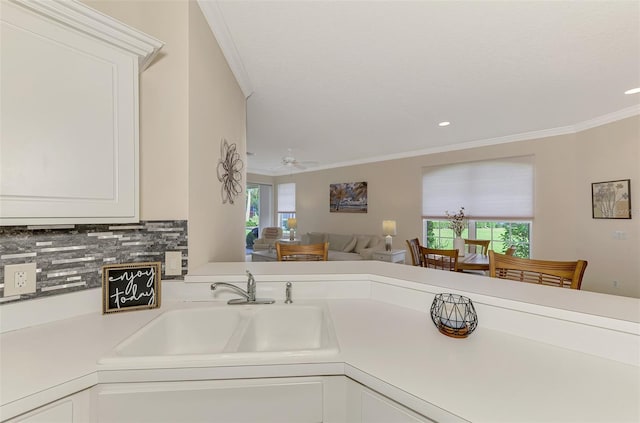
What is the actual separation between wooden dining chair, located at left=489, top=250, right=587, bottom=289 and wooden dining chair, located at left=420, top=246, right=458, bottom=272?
2.95ft

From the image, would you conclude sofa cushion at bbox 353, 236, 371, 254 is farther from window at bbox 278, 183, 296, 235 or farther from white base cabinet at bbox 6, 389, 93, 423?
white base cabinet at bbox 6, 389, 93, 423

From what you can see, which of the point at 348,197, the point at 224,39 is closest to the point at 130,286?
the point at 224,39

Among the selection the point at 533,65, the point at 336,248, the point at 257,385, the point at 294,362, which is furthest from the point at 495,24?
the point at 336,248

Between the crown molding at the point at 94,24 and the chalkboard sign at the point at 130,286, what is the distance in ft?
2.98

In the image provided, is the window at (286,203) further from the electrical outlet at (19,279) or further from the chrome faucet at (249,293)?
the electrical outlet at (19,279)

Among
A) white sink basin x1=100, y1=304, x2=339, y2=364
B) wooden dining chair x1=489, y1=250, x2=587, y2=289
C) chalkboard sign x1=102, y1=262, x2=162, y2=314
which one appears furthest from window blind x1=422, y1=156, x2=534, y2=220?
chalkboard sign x1=102, y1=262, x2=162, y2=314

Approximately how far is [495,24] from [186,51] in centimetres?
194

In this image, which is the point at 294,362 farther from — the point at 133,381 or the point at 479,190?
the point at 479,190

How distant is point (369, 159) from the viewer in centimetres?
609

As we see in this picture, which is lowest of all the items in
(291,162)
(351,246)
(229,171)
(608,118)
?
(351,246)

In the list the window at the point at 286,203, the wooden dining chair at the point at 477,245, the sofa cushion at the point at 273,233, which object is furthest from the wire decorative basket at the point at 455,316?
the window at the point at 286,203

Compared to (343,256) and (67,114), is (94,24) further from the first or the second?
(343,256)

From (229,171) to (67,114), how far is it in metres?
1.14

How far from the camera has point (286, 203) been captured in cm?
797
